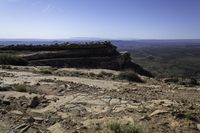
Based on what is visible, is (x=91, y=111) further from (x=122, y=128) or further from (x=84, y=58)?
(x=84, y=58)

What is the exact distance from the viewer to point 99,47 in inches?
1326

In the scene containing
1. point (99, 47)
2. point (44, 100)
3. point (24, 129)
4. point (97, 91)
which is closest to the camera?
point (24, 129)

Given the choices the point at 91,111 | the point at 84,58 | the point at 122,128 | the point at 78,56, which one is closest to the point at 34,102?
the point at 91,111

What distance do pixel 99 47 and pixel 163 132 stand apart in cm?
2617

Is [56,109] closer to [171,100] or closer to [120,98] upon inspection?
[120,98]

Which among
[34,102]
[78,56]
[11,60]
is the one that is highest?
[34,102]

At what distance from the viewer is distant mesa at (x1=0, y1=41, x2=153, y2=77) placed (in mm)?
29469

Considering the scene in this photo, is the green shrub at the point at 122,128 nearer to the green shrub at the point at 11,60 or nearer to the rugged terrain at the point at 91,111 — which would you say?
the rugged terrain at the point at 91,111

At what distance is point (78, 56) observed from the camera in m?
31.8

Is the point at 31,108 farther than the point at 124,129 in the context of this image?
Yes

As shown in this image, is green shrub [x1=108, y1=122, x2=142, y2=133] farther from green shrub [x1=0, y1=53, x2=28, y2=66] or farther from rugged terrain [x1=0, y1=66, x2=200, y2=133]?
green shrub [x1=0, y1=53, x2=28, y2=66]

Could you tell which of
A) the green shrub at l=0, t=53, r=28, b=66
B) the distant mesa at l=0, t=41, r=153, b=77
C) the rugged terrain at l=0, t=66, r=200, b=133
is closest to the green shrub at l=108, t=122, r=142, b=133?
the rugged terrain at l=0, t=66, r=200, b=133

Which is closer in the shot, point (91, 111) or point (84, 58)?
point (91, 111)

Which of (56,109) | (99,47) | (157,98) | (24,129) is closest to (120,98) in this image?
(157,98)
